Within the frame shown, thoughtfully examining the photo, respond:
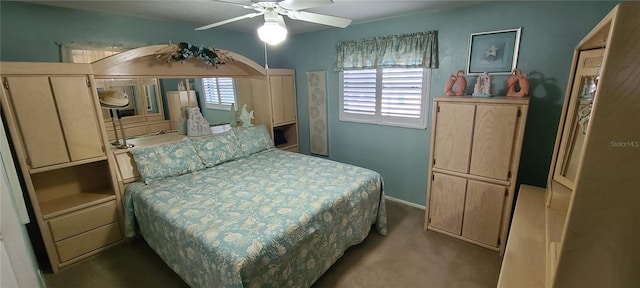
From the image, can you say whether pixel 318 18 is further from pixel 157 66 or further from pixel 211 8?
pixel 157 66

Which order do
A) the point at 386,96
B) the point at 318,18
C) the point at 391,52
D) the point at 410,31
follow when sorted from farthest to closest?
the point at 386,96, the point at 391,52, the point at 410,31, the point at 318,18

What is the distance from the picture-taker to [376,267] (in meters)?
2.22

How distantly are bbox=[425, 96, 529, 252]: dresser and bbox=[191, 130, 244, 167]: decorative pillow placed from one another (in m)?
2.23

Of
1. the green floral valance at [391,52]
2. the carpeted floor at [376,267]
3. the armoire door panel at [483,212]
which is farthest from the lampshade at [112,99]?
the armoire door panel at [483,212]

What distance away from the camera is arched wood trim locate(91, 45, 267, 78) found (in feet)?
7.79

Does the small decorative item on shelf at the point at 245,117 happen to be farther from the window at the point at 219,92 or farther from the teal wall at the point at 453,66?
the teal wall at the point at 453,66

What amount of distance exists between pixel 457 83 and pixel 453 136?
0.57m

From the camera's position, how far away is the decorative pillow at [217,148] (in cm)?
289

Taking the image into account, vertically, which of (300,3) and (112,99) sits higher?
(300,3)

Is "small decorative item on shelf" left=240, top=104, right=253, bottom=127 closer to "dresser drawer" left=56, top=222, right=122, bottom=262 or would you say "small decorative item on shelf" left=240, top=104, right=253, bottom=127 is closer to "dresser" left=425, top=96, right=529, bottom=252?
"dresser drawer" left=56, top=222, right=122, bottom=262

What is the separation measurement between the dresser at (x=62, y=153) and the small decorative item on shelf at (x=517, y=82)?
360cm

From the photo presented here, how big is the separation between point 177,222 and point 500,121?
8.64 ft

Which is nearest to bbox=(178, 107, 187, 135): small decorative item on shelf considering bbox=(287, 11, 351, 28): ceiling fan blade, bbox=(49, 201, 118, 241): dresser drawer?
bbox=(49, 201, 118, 241): dresser drawer

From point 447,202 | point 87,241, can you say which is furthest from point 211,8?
point 447,202
